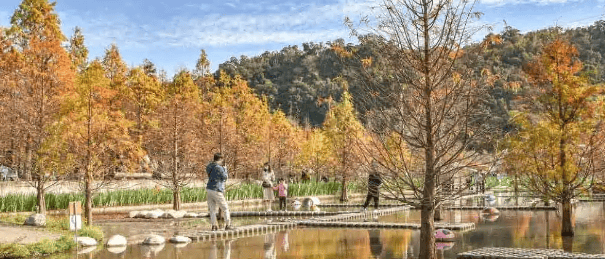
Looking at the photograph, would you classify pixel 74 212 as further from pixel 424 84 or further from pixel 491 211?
pixel 491 211

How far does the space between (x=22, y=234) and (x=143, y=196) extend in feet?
41.5

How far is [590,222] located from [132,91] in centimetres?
3085

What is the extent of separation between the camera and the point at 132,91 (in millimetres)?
42406

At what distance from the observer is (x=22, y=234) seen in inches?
558

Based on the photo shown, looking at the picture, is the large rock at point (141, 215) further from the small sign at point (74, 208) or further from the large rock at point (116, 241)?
the small sign at point (74, 208)

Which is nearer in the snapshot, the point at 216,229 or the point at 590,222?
the point at 216,229

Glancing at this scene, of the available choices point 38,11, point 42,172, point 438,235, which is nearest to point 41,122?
point 42,172

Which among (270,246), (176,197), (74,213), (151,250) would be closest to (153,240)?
(151,250)

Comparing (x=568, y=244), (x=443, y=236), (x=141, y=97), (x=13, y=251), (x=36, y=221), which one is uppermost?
(x=141, y=97)

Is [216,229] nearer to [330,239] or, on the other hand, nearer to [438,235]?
[330,239]

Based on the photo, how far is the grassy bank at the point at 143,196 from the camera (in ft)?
70.9

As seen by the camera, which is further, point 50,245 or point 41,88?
point 41,88

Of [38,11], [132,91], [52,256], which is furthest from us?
[132,91]

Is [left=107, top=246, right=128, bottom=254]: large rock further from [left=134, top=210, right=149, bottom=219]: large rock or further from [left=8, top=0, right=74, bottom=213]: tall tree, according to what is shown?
[left=134, top=210, right=149, bottom=219]: large rock
